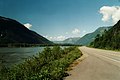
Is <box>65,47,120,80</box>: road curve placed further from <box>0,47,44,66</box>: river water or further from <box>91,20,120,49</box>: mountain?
<box>91,20,120,49</box>: mountain

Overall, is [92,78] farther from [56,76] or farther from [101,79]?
[56,76]

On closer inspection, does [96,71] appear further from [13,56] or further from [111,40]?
[111,40]

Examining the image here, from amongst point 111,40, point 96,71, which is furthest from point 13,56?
point 96,71

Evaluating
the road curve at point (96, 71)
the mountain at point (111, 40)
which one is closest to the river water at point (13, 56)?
the road curve at point (96, 71)

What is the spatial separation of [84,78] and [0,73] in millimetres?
4788

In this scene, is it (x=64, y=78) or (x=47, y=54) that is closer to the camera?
(x=64, y=78)

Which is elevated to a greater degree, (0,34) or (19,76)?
(0,34)

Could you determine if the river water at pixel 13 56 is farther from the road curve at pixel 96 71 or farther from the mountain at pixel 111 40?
the mountain at pixel 111 40

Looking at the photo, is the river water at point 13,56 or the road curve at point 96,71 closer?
the road curve at point 96,71

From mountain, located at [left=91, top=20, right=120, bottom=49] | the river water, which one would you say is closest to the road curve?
the river water

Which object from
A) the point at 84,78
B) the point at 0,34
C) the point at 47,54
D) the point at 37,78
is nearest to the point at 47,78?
the point at 37,78

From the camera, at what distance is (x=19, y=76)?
1262 cm

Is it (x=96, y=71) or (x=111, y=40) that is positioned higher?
(x=111, y=40)

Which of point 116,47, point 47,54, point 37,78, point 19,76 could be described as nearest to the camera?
point 37,78
